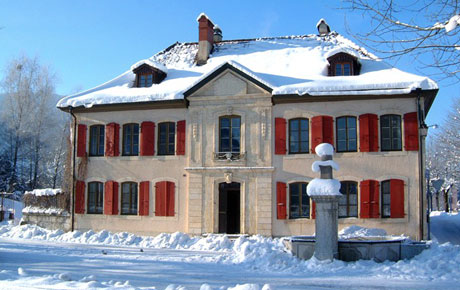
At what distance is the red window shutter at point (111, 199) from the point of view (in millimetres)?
21938

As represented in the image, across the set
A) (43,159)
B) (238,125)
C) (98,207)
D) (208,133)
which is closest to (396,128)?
(238,125)

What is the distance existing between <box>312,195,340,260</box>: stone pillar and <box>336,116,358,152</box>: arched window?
6893 mm

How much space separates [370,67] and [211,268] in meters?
12.4

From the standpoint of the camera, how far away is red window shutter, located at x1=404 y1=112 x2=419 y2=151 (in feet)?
61.8

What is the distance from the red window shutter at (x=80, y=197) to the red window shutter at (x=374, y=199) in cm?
1286

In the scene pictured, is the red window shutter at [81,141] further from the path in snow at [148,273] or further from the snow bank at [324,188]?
the snow bank at [324,188]

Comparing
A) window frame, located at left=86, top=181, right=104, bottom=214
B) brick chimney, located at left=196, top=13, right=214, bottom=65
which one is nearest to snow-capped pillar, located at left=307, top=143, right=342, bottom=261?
window frame, located at left=86, top=181, right=104, bottom=214

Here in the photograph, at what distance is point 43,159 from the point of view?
41094 mm

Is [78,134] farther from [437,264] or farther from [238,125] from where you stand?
[437,264]

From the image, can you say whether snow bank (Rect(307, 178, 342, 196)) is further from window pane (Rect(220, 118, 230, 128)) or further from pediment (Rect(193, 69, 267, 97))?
window pane (Rect(220, 118, 230, 128))

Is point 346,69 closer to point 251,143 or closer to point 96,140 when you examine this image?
point 251,143

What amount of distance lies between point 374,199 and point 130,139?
10989 mm

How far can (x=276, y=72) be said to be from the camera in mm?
21891

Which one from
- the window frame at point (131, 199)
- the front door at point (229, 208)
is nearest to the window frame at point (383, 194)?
the front door at point (229, 208)
